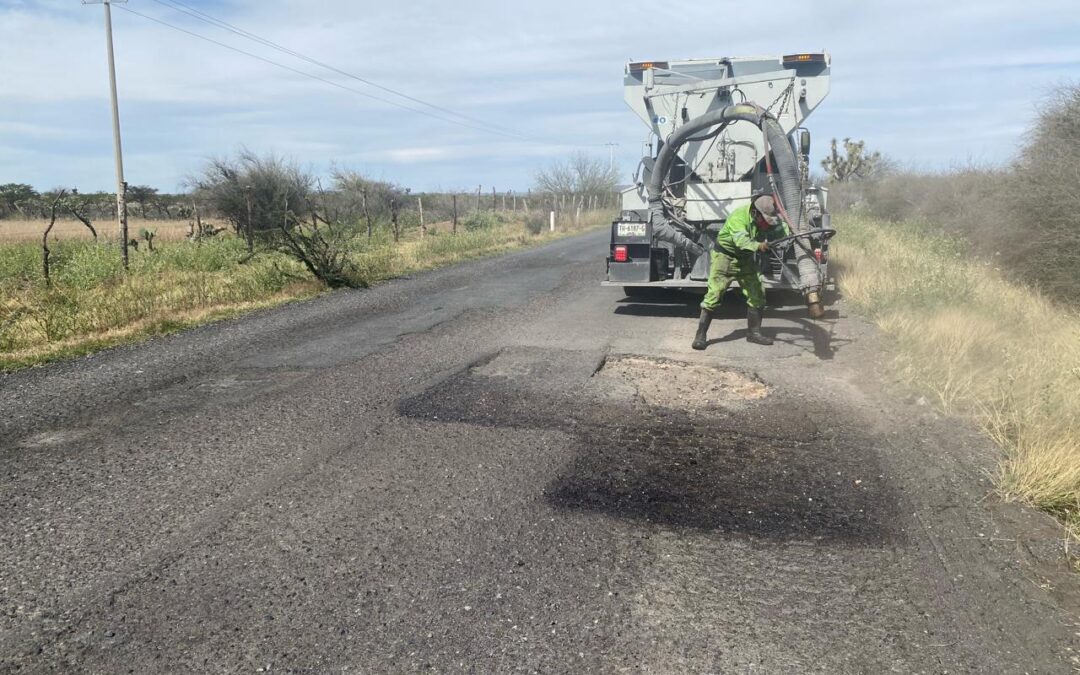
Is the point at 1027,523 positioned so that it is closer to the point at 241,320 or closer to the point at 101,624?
the point at 101,624

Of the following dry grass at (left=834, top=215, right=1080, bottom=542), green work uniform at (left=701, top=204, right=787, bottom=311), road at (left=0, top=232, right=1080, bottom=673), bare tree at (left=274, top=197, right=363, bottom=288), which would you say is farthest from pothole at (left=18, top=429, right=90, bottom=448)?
A: bare tree at (left=274, top=197, right=363, bottom=288)

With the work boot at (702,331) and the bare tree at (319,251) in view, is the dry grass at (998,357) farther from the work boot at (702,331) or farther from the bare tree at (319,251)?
the bare tree at (319,251)

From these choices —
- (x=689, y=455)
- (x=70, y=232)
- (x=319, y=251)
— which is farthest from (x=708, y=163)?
(x=70, y=232)

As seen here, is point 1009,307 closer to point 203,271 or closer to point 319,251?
point 319,251

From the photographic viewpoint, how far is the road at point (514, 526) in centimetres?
270

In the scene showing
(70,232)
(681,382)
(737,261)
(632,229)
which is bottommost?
(681,382)

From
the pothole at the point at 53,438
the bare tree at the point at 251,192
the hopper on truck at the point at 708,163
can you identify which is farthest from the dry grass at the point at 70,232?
the pothole at the point at 53,438

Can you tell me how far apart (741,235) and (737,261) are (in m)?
0.45

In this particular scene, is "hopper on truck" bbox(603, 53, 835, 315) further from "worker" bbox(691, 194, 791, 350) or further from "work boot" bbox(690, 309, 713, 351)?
"work boot" bbox(690, 309, 713, 351)

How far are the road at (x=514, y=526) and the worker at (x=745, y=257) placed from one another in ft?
2.75

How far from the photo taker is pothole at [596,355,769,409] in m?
5.64

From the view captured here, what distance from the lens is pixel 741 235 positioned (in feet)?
22.7

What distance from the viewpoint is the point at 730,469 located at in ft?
14.0

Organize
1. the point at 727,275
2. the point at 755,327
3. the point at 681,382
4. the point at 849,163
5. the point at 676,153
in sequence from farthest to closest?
the point at 849,163 → the point at 676,153 → the point at 755,327 → the point at 727,275 → the point at 681,382
